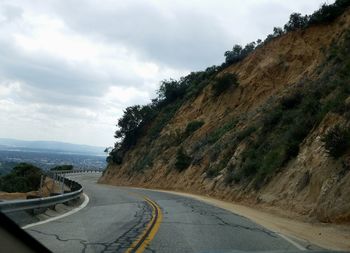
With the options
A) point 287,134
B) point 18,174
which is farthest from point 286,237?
point 18,174

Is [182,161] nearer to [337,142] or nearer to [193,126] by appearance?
[193,126]

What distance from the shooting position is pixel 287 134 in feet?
81.6

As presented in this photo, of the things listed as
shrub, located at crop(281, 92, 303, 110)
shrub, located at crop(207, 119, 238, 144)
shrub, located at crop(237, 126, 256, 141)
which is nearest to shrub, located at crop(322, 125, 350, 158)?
shrub, located at crop(281, 92, 303, 110)

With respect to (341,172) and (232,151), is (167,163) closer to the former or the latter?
(232,151)

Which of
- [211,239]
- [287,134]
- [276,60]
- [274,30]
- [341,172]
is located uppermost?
[274,30]

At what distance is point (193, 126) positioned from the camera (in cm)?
5084

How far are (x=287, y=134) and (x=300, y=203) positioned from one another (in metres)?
7.13

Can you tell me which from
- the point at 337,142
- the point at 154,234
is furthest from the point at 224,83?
the point at 154,234

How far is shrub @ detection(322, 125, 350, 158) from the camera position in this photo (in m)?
17.4

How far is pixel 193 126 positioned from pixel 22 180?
58.8 feet

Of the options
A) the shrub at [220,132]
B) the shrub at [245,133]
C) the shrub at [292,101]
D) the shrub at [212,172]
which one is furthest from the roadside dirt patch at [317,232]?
the shrub at [220,132]

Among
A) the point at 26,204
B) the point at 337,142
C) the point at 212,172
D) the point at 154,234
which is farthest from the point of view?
the point at 212,172

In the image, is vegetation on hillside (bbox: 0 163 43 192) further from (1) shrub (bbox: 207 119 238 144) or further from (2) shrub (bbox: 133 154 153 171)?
(1) shrub (bbox: 207 119 238 144)

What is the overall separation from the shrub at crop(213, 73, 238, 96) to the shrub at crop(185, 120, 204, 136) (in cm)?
371
